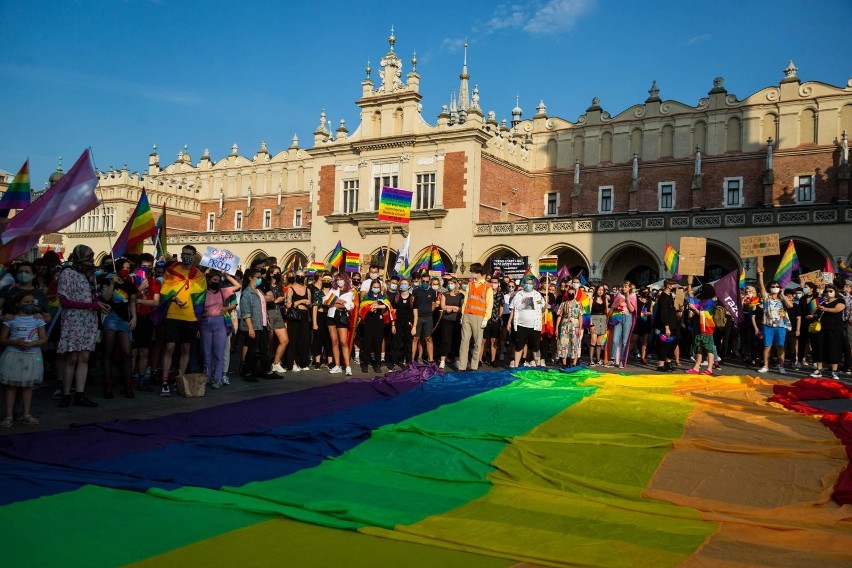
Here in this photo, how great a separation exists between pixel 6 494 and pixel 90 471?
0.71 m

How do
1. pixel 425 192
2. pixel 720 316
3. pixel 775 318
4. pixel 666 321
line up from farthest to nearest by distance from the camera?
pixel 425 192 → pixel 720 316 → pixel 666 321 → pixel 775 318

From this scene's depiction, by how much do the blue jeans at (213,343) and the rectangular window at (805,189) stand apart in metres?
30.5

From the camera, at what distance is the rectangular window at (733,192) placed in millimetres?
32844

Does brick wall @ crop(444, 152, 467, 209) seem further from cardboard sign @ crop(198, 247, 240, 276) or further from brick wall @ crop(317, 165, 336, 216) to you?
cardboard sign @ crop(198, 247, 240, 276)

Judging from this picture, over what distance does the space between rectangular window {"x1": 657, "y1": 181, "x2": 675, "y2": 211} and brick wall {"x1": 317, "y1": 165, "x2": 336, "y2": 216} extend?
18.2 metres

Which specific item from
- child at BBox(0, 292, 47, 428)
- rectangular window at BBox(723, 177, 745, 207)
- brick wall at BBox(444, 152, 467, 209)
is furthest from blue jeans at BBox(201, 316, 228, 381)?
rectangular window at BBox(723, 177, 745, 207)

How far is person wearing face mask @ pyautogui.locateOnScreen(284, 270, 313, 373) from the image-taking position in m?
12.0

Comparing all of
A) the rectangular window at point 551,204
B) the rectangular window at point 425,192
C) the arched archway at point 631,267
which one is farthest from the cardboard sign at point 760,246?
the rectangular window at point 551,204

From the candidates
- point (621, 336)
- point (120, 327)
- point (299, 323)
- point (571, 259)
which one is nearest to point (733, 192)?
point (571, 259)

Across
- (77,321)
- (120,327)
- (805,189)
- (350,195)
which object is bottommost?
(120,327)

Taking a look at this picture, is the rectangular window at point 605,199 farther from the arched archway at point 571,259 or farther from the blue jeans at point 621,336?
the blue jeans at point 621,336

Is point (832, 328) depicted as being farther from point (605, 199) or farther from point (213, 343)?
point (605, 199)

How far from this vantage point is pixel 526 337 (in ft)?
44.3

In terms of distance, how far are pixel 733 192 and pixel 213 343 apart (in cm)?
3039
